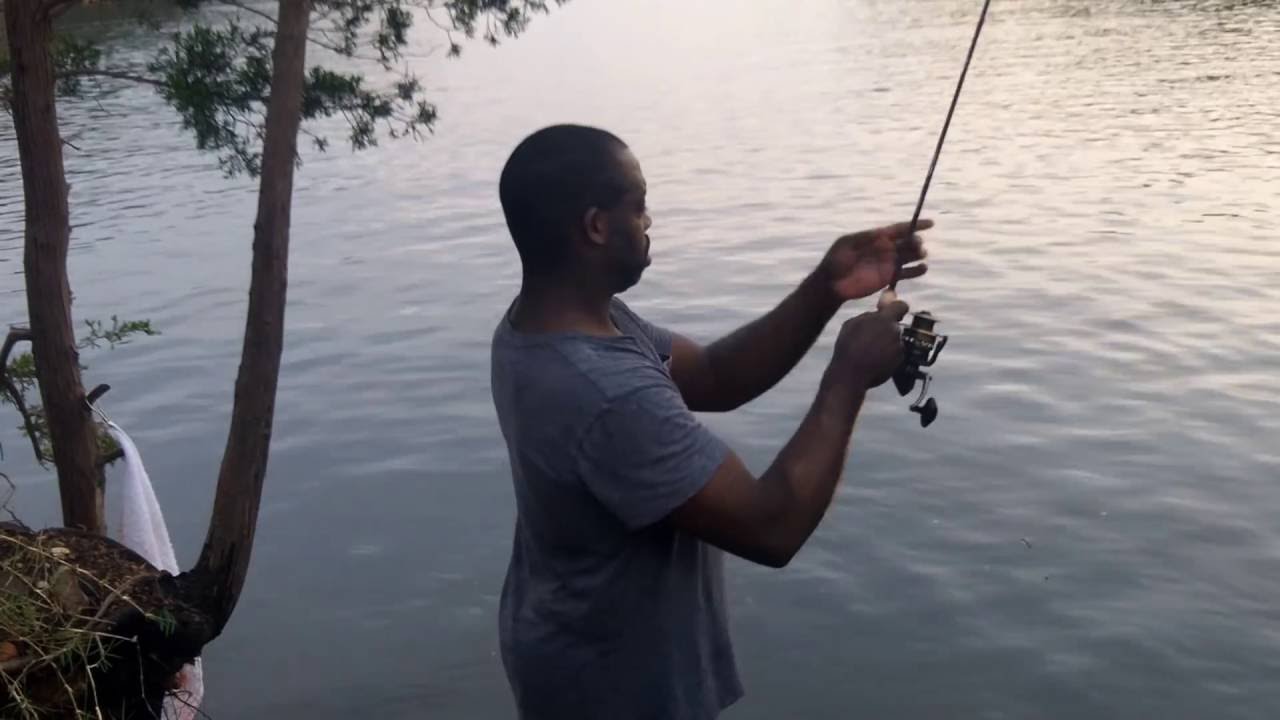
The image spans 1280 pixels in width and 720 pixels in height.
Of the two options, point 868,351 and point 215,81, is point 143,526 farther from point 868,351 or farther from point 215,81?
point 868,351

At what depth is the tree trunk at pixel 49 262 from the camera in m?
5.01

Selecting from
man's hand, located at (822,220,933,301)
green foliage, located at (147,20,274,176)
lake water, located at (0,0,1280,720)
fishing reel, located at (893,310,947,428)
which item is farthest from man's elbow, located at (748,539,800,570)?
lake water, located at (0,0,1280,720)

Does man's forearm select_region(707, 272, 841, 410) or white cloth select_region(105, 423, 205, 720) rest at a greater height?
man's forearm select_region(707, 272, 841, 410)

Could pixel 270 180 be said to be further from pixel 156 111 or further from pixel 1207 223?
pixel 156 111

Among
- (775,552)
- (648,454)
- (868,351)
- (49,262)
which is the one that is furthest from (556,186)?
(49,262)

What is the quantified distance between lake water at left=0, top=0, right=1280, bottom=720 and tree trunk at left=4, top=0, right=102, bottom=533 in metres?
1.66

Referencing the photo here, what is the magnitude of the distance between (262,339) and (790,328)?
260cm

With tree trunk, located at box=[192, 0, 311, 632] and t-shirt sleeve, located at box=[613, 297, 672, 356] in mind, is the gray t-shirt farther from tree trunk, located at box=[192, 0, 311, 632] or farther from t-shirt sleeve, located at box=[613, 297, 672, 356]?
tree trunk, located at box=[192, 0, 311, 632]

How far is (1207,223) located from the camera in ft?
46.0

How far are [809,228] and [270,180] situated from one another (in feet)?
34.3

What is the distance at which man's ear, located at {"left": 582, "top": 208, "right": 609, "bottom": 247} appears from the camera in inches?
113

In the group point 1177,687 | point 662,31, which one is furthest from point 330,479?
point 662,31

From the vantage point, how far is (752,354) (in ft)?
11.5

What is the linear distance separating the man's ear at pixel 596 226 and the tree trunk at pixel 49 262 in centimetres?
279
